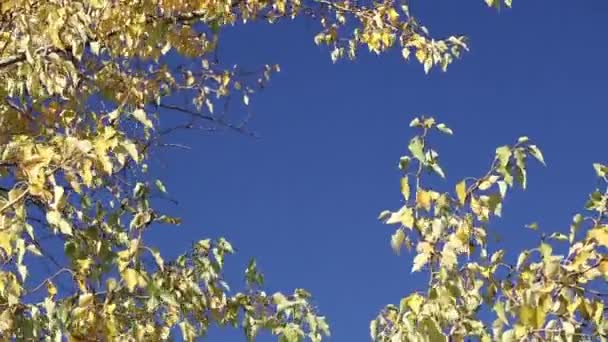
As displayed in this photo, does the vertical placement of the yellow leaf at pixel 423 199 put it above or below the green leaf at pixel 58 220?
below

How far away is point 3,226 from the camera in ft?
11.8

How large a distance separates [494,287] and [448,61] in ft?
13.1

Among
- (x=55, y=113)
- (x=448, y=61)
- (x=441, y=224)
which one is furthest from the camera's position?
(x=448, y=61)

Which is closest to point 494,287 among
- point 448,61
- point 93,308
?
point 93,308

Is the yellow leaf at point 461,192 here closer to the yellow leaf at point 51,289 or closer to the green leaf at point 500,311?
the green leaf at point 500,311

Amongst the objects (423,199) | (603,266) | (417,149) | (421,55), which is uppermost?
→ (421,55)

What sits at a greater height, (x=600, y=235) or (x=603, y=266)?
(x=600, y=235)

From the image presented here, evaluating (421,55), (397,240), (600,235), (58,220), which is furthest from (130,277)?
(421,55)

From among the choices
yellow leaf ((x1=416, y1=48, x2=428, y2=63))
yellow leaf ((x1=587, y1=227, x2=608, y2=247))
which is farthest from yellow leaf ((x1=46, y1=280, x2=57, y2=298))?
yellow leaf ((x1=416, y1=48, x2=428, y2=63))

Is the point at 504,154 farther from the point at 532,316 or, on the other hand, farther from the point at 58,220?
the point at 58,220

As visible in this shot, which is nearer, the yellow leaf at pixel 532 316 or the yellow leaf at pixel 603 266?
the yellow leaf at pixel 532 316

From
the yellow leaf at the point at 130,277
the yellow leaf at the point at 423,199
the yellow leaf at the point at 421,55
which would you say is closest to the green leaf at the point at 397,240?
the yellow leaf at the point at 423,199

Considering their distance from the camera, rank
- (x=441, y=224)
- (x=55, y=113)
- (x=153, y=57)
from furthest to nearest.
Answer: (x=153, y=57)
(x=55, y=113)
(x=441, y=224)

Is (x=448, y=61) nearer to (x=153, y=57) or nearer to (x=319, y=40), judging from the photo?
(x=319, y=40)
